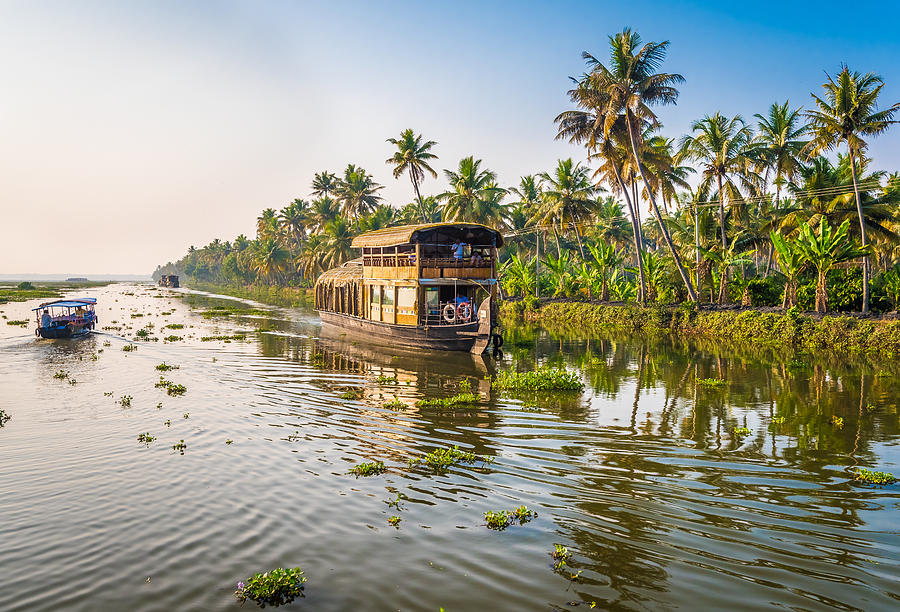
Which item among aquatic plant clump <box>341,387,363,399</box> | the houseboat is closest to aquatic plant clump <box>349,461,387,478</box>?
aquatic plant clump <box>341,387,363,399</box>

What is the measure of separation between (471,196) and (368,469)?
44.4m

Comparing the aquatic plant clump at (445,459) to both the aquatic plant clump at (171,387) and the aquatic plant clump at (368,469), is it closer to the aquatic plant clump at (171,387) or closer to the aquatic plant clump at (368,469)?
the aquatic plant clump at (368,469)

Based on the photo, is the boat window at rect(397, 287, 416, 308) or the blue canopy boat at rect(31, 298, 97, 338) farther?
the blue canopy boat at rect(31, 298, 97, 338)

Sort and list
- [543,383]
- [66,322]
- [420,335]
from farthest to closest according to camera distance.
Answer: [66,322]
[420,335]
[543,383]

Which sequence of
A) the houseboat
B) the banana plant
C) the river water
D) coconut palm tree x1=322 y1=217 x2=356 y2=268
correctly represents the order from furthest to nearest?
coconut palm tree x1=322 y1=217 x2=356 y2=268, the banana plant, the houseboat, the river water

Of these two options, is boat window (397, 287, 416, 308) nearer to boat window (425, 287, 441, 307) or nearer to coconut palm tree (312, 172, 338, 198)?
boat window (425, 287, 441, 307)

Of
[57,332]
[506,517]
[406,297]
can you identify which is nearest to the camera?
[506,517]

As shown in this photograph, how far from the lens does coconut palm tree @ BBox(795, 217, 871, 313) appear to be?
1024 inches

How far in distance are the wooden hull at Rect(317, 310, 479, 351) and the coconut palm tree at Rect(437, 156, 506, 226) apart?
23307mm

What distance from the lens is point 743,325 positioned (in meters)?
29.8

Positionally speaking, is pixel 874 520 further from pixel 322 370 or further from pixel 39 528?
pixel 322 370

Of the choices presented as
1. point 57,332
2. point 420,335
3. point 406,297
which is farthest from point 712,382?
point 57,332

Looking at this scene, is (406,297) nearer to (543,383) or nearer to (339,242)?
(543,383)

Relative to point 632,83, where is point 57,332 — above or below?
below
